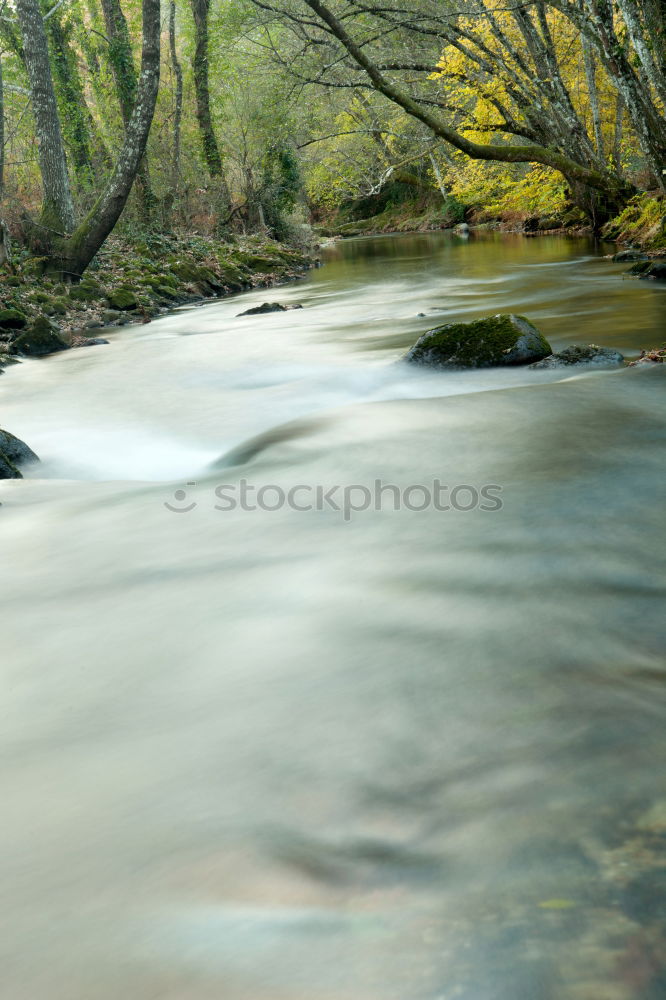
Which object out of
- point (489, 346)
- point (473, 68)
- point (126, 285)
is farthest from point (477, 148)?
point (489, 346)

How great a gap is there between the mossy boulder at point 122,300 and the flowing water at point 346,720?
9.99 meters

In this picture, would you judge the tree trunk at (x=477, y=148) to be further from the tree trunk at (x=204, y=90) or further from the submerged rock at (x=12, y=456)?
the submerged rock at (x=12, y=456)

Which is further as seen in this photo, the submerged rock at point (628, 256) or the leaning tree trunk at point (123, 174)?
the submerged rock at point (628, 256)

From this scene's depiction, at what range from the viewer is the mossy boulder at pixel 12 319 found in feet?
40.8

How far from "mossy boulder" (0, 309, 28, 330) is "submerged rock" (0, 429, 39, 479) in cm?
701

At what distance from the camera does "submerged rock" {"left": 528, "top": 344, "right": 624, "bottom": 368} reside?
7.46m

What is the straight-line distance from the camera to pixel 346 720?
8.17 ft

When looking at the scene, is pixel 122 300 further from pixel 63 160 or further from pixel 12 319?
pixel 12 319

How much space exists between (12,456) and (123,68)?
17.1 metres

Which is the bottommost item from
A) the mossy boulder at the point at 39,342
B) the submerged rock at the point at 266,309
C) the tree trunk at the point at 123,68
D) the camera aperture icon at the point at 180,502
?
the camera aperture icon at the point at 180,502

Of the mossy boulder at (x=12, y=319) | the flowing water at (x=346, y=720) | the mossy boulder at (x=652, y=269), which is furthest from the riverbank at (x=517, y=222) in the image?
the flowing water at (x=346, y=720)

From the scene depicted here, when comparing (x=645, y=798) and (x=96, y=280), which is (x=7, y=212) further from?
(x=645, y=798)

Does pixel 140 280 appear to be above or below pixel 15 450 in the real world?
above

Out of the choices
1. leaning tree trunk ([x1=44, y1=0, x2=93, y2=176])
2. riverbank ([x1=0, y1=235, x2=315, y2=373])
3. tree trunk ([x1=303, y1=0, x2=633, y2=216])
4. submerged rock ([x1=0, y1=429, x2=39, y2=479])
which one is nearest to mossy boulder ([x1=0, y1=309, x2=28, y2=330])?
riverbank ([x1=0, y1=235, x2=315, y2=373])
